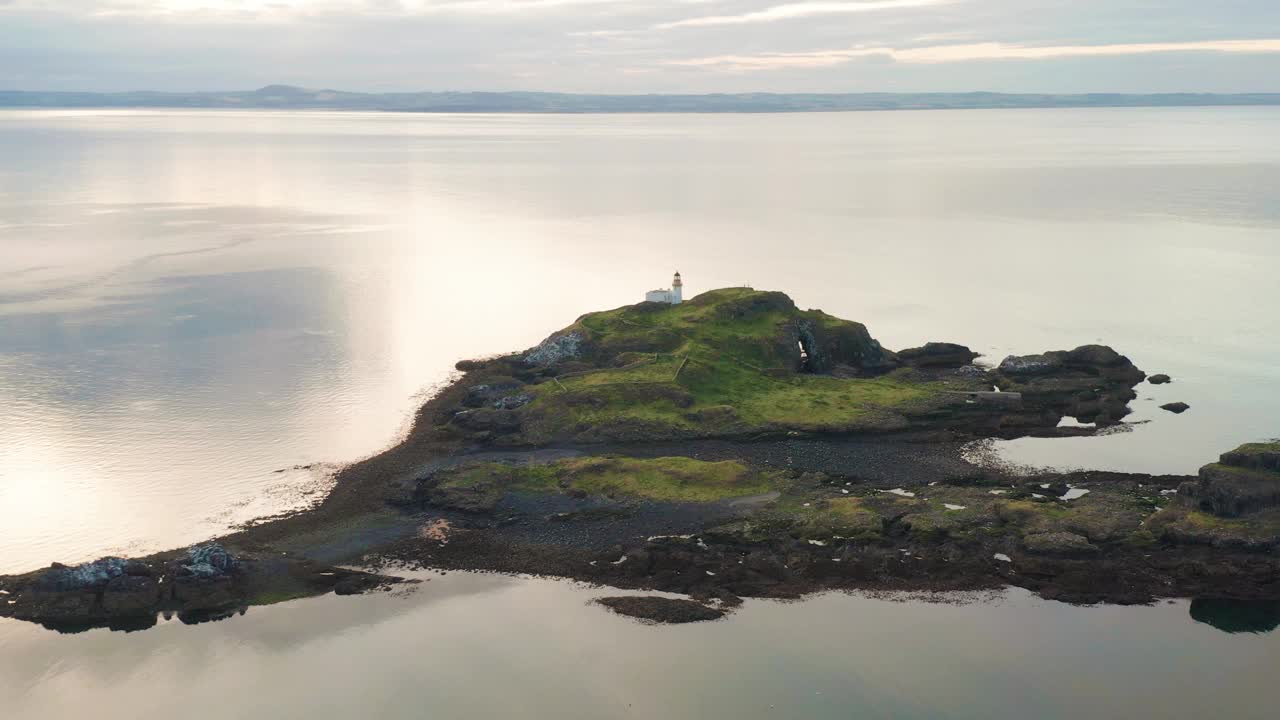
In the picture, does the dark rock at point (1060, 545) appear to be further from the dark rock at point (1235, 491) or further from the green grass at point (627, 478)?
the green grass at point (627, 478)

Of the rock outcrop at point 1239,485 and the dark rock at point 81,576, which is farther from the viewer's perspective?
the rock outcrop at point 1239,485

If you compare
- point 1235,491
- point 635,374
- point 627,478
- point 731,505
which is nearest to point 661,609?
point 731,505

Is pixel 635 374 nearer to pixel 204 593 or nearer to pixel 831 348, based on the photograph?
pixel 831 348

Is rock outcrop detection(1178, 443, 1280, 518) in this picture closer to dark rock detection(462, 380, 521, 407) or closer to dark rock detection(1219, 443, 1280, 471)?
dark rock detection(1219, 443, 1280, 471)

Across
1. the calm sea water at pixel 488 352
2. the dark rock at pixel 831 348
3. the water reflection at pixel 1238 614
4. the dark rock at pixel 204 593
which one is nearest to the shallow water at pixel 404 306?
the calm sea water at pixel 488 352

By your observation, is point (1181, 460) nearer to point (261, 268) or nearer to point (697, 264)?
point (697, 264)

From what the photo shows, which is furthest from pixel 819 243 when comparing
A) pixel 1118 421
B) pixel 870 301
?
pixel 1118 421

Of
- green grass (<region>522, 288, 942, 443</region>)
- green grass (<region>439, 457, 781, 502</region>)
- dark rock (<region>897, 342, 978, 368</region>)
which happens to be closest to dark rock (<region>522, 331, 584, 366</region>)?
green grass (<region>522, 288, 942, 443</region>)
